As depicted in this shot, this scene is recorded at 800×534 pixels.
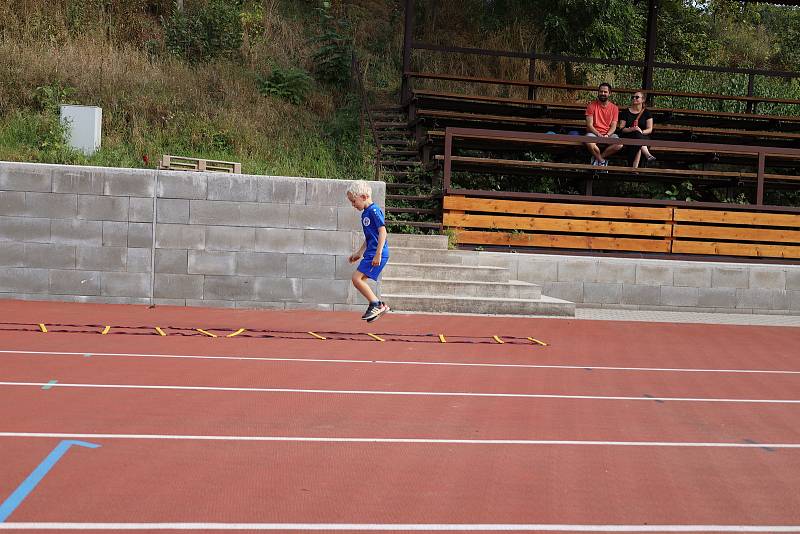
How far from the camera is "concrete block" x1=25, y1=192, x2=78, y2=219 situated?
45.5 feet

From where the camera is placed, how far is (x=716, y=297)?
55.9 ft

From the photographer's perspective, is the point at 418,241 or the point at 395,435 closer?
the point at 395,435

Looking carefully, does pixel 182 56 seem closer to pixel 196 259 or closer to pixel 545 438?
pixel 196 259

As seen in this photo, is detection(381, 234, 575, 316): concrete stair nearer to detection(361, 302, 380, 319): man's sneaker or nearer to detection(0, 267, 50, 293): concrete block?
detection(361, 302, 380, 319): man's sneaker

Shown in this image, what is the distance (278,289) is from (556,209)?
5.97m

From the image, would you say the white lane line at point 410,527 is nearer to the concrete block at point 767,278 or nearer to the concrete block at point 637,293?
the concrete block at point 637,293

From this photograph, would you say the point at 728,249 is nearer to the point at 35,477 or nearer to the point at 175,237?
the point at 175,237

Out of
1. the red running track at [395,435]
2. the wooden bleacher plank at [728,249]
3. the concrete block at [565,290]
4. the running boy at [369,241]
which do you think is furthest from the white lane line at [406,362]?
the wooden bleacher plank at [728,249]

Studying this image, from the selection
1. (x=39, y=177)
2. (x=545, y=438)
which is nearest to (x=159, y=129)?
(x=39, y=177)

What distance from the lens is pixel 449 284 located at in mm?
15438

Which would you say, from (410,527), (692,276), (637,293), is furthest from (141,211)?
→ (410,527)

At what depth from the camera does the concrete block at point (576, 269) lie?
16734 mm

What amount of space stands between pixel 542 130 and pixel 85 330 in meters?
14.5

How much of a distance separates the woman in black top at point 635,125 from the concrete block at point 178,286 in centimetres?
964
